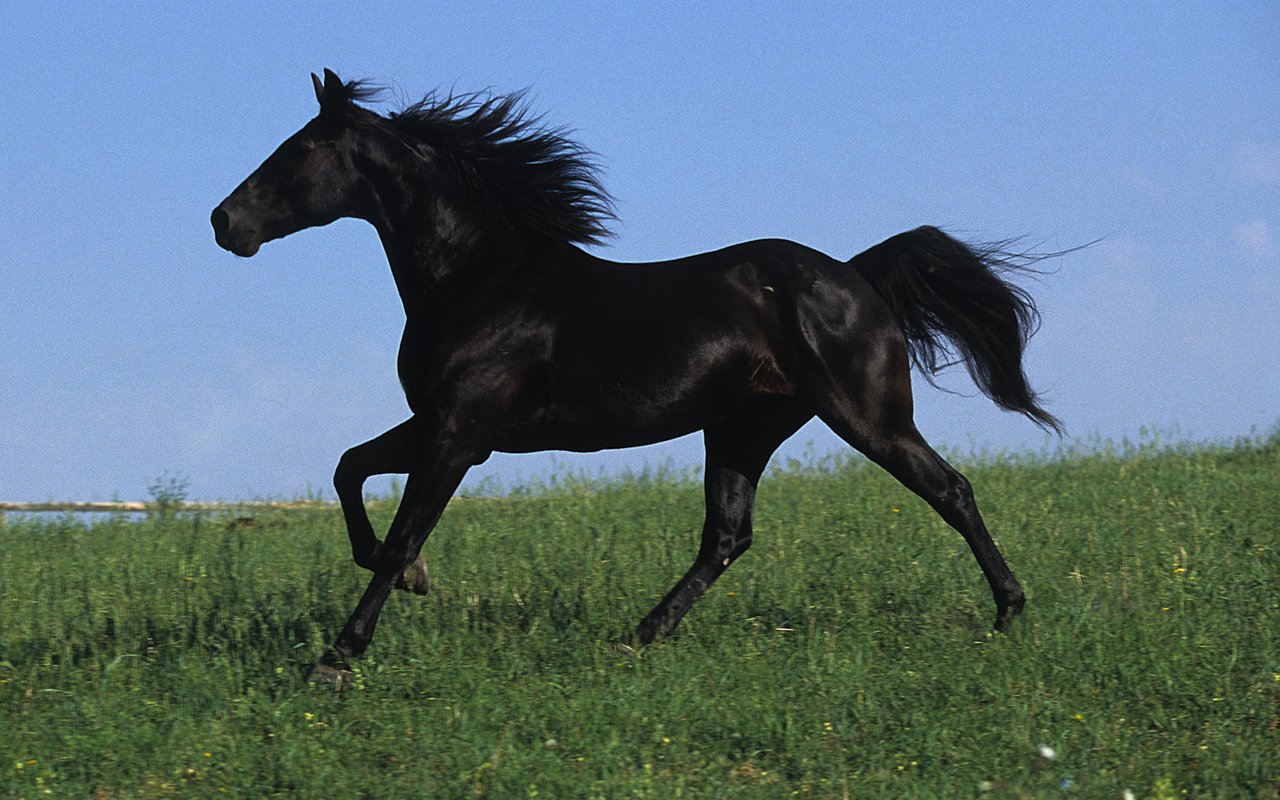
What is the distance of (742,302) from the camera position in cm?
614

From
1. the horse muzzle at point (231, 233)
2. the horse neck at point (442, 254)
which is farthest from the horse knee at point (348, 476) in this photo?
the horse muzzle at point (231, 233)

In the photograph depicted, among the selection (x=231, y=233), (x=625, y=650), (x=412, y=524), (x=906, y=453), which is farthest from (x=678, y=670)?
(x=231, y=233)

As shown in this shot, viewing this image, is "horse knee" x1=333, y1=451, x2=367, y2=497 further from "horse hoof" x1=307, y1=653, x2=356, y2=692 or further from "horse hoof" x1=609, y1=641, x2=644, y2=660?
"horse hoof" x1=609, y1=641, x2=644, y2=660

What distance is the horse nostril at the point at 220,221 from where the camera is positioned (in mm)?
6336

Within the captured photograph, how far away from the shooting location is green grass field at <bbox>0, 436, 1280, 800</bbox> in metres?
4.70

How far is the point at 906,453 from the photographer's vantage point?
20.6 feet

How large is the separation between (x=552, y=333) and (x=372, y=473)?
3.64 ft

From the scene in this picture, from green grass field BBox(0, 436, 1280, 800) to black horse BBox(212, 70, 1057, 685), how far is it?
447mm

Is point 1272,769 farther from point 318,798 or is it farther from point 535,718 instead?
point 318,798

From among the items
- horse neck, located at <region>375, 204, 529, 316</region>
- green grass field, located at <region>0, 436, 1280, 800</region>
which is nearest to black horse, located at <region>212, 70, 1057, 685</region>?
horse neck, located at <region>375, 204, 529, 316</region>

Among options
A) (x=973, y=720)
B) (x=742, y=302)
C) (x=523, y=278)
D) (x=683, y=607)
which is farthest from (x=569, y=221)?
(x=973, y=720)

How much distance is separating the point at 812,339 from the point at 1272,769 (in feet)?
8.43

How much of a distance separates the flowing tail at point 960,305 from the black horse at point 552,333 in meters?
0.11

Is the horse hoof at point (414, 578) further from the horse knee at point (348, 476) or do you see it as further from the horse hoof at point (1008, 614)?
the horse hoof at point (1008, 614)
